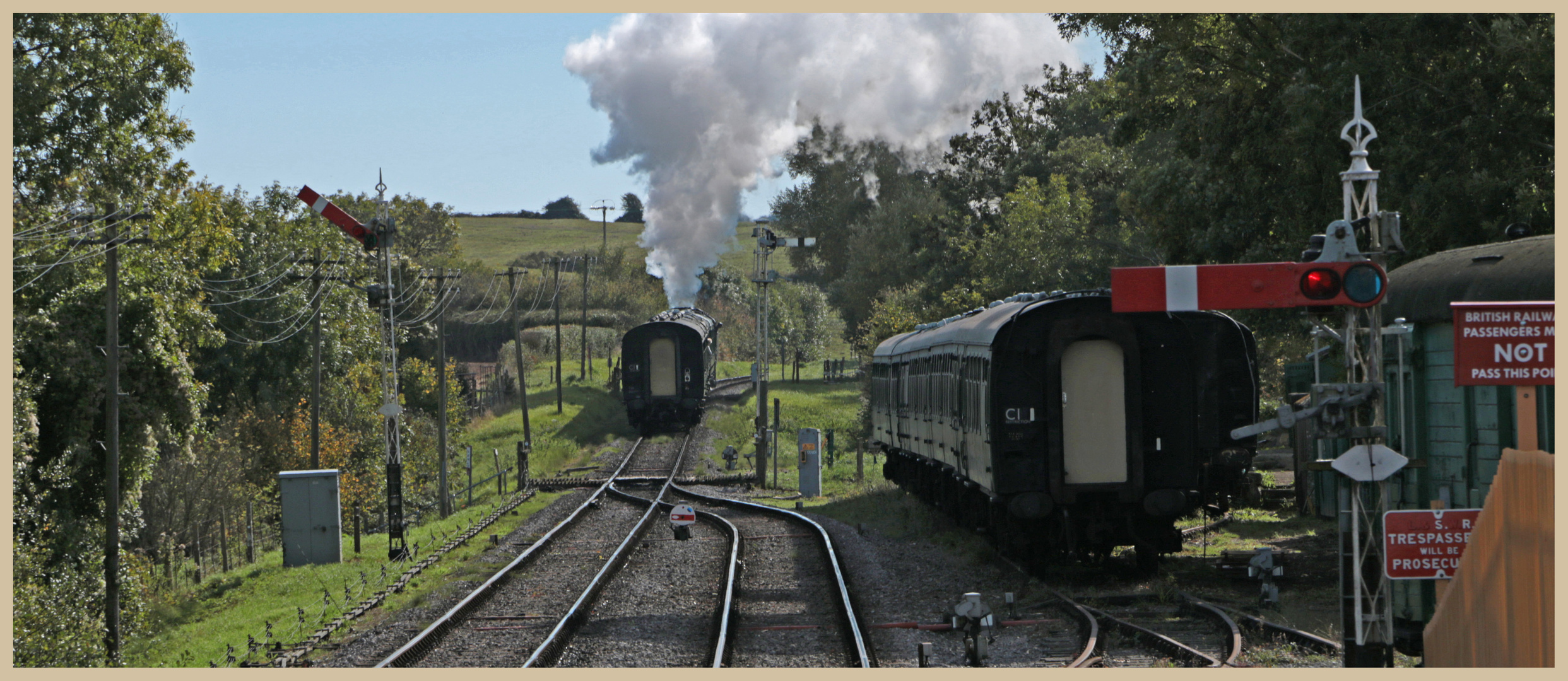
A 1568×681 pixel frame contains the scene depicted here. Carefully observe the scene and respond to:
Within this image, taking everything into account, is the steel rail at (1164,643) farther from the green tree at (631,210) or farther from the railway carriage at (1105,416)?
the green tree at (631,210)

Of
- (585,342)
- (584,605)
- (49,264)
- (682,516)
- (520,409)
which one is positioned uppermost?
(49,264)

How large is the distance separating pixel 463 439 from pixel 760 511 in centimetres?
2613

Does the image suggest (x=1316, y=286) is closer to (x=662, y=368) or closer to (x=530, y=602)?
(x=530, y=602)

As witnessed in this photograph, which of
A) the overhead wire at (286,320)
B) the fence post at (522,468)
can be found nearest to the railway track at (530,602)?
the fence post at (522,468)

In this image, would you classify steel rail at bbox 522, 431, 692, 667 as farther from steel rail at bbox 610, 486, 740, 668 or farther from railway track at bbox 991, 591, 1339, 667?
railway track at bbox 991, 591, 1339, 667

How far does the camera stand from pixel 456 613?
44.7ft

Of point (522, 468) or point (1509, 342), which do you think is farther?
point (522, 468)

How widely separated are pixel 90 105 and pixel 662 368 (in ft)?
66.8

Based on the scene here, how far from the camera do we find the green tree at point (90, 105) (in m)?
23.5

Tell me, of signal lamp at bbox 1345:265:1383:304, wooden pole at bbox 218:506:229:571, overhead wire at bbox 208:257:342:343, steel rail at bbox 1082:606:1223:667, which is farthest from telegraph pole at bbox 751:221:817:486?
signal lamp at bbox 1345:265:1383:304

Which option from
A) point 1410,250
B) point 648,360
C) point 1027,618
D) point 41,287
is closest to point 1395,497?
point 1027,618

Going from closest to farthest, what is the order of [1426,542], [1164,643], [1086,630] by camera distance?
[1426,542] → [1164,643] → [1086,630]

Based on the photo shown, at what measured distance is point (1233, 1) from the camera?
56.1ft

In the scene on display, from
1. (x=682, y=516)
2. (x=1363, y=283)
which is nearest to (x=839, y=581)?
(x=682, y=516)
